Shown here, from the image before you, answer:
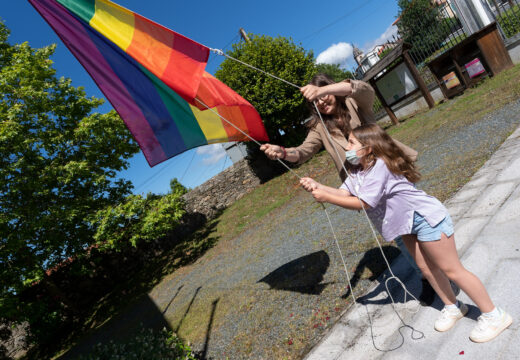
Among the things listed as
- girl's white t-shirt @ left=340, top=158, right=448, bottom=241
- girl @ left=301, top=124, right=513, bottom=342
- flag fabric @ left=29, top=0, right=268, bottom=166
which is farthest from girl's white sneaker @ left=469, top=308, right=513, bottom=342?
flag fabric @ left=29, top=0, right=268, bottom=166

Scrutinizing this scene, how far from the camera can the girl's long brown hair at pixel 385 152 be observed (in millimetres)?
2113

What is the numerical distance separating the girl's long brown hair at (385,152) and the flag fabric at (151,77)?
1756mm

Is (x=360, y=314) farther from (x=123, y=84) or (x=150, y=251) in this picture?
(x=150, y=251)

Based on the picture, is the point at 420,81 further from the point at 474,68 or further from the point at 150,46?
the point at 150,46

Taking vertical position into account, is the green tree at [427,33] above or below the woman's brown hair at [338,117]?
above

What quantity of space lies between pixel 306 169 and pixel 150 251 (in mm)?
8527

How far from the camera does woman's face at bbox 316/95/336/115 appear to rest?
8.53 feet

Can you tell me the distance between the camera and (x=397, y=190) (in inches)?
81.8

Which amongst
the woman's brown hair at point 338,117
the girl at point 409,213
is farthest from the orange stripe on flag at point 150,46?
the girl at point 409,213

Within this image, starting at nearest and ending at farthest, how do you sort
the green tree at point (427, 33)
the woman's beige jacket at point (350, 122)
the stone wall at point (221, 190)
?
1. the woman's beige jacket at point (350, 122)
2. the green tree at point (427, 33)
3. the stone wall at point (221, 190)

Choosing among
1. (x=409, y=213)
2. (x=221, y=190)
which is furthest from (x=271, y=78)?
(x=409, y=213)

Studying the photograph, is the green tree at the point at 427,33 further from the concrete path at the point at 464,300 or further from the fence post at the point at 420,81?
the concrete path at the point at 464,300

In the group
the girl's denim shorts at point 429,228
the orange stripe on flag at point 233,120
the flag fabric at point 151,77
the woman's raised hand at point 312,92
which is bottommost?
the girl's denim shorts at point 429,228

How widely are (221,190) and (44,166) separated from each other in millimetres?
8881
